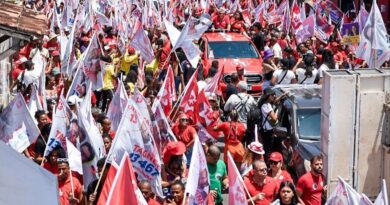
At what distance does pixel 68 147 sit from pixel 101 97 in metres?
7.36

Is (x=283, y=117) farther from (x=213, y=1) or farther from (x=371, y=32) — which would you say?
(x=213, y=1)

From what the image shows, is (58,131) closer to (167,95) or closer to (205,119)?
(205,119)

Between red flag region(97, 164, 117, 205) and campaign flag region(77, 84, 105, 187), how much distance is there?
1.32 meters

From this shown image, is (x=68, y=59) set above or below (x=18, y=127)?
below

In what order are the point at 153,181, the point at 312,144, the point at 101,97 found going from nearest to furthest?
the point at 153,181
the point at 312,144
the point at 101,97

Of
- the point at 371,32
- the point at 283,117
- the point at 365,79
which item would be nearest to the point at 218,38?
the point at 371,32

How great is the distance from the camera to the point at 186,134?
42.9 feet

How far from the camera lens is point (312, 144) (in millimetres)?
13352

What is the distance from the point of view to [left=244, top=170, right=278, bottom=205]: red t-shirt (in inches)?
409

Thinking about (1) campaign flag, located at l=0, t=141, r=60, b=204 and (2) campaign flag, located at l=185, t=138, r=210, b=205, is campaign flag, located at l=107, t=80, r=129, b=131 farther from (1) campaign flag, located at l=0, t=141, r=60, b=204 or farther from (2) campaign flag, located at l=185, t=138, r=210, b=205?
(1) campaign flag, located at l=0, t=141, r=60, b=204

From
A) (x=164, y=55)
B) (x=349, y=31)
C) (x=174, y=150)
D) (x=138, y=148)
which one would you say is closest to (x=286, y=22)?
(x=349, y=31)

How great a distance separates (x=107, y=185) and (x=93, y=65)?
291 inches

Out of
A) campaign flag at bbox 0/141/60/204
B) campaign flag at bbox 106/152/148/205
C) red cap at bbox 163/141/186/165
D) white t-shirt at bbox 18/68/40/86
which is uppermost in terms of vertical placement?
campaign flag at bbox 0/141/60/204

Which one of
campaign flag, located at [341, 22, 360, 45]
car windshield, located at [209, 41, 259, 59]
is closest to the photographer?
campaign flag, located at [341, 22, 360, 45]
